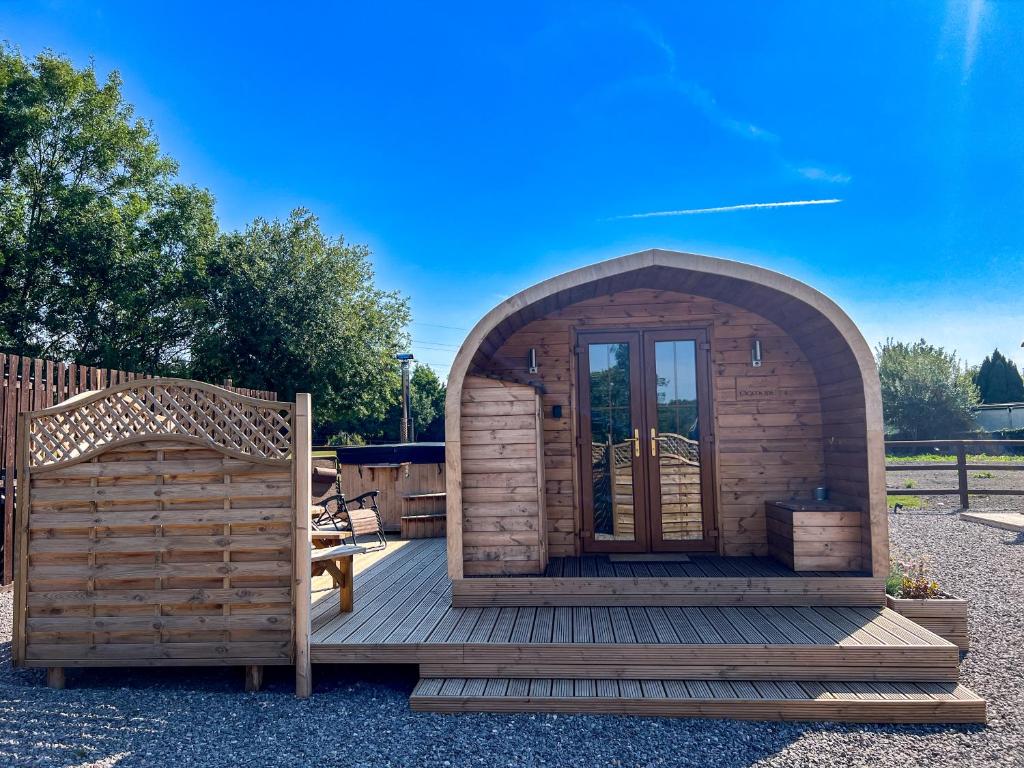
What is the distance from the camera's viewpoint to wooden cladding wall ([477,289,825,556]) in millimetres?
5211

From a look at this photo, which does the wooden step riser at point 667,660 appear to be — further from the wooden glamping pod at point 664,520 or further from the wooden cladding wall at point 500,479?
the wooden cladding wall at point 500,479

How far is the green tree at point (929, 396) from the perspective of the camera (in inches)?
970

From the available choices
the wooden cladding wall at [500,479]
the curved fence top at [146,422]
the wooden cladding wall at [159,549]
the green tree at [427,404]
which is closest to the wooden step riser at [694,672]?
the wooden cladding wall at [500,479]

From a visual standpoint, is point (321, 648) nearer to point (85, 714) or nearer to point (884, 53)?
point (85, 714)

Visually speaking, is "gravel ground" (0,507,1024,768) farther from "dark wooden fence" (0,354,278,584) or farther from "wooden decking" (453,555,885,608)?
"dark wooden fence" (0,354,278,584)

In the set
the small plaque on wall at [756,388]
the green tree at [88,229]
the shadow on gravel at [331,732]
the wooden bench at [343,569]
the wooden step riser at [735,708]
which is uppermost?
the green tree at [88,229]

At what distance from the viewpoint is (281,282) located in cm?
1603

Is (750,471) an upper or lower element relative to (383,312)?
lower

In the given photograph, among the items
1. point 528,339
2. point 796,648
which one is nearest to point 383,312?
point 528,339

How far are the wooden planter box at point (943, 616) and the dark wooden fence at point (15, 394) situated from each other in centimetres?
768

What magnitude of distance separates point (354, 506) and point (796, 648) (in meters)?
5.88

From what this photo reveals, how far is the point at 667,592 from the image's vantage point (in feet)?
14.1

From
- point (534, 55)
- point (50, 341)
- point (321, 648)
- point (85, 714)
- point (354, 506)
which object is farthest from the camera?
point (50, 341)

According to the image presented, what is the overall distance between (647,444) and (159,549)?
3.88 metres
